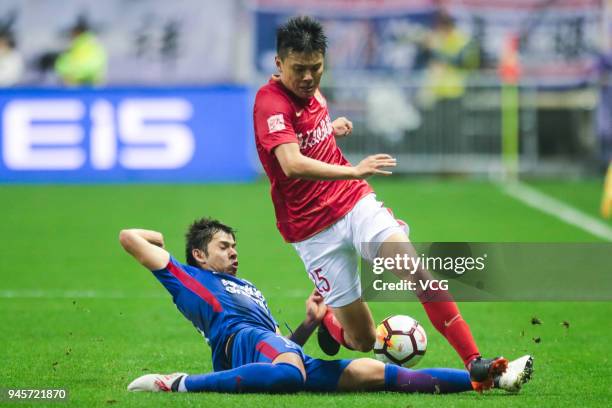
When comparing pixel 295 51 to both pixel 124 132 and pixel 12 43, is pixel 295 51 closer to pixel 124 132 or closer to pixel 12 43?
pixel 124 132

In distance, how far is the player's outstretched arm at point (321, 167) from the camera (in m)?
6.45

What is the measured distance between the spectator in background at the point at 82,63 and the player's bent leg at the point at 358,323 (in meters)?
17.8

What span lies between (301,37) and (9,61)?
810 inches

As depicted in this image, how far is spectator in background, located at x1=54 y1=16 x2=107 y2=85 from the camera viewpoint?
24.5 m

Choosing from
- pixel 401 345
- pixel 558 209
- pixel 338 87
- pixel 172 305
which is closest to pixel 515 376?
pixel 401 345

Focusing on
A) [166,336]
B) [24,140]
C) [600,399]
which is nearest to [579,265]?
[166,336]

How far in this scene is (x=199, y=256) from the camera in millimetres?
7289

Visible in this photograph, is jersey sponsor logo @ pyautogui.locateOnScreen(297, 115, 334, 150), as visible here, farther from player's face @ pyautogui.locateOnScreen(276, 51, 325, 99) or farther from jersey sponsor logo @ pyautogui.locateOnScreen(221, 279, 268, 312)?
jersey sponsor logo @ pyautogui.locateOnScreen(221, 279, 268, 312)

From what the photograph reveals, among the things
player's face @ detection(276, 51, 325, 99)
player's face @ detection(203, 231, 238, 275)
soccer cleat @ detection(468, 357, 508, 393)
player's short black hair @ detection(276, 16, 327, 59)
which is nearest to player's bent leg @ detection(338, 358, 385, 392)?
soccer cleat @ detection(468, 357, 508, 393)

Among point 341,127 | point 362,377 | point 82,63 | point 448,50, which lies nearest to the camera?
point 362,377

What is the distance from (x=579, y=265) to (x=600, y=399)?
19.8 feet

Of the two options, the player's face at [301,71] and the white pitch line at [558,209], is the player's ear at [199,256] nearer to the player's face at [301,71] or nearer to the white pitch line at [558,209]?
the player's face at [301,71]

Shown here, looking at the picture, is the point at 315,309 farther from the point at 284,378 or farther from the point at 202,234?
the point at 284,378

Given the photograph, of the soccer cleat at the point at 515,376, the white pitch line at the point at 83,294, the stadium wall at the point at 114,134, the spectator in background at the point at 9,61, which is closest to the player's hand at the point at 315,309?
the soccer cleat at the point at 515,376
